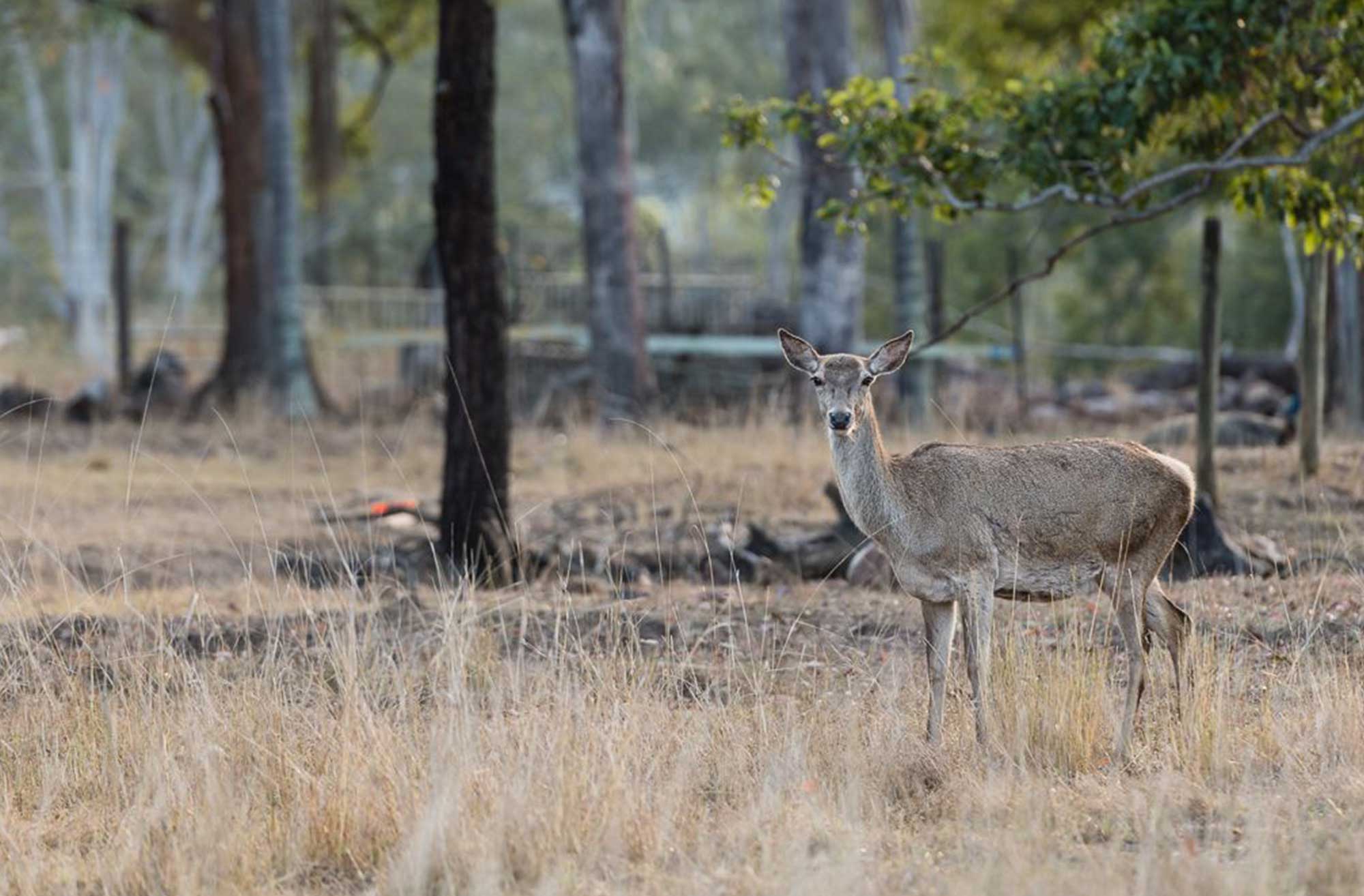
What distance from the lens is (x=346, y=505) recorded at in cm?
1489

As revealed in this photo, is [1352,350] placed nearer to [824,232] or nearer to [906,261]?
[824,232]

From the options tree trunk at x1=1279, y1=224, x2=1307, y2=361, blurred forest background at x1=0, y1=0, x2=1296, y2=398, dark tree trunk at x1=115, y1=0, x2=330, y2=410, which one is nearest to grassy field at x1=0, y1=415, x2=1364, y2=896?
blurred forest background at x1=0, y1=0, x2=1296, y2=398

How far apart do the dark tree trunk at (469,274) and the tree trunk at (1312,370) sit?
5513mm

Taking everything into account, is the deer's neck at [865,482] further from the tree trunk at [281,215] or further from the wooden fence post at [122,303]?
the wooden fence post at [122,303]

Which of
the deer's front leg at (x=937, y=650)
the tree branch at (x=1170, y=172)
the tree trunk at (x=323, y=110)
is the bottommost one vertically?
the deer's front leg at (x=937, y=650)

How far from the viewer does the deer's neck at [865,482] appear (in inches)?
304

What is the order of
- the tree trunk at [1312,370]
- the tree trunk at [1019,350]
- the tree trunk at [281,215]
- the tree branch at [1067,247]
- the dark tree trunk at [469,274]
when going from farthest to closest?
the tree trunk at [281,215] < the tree trunk at [1019,350] < the tree trunk at [1312,370] < the dark tree trunk at [469,274] < the tree branch at [1067,247]

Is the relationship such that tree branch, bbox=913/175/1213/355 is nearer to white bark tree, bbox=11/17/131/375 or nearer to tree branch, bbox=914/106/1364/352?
tree branch, bbox=914/106/1364/352

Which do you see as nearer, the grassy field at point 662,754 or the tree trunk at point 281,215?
the grassy field at point 662,754

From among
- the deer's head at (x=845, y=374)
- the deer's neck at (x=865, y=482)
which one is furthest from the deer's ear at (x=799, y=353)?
the deer's neck at (x=865, y=482)

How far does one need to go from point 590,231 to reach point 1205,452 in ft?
30.3

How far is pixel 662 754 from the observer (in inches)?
269

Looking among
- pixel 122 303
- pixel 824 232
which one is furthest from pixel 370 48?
pixel 824 232

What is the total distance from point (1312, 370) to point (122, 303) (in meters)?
15.9
